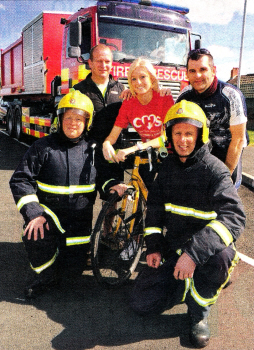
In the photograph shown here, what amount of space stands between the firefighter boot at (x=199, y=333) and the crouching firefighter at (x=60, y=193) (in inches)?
44.7

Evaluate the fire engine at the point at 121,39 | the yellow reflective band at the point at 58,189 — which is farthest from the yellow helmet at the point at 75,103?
the fire engine at the point at 121,39

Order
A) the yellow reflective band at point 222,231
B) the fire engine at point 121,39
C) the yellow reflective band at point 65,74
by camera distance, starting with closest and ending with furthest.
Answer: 1. the yellow reflective band at point 222,231
2. the fire engine at point 121,39
3. the yellow reflective band at point 65,74

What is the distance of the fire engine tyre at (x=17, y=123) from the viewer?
1188cm

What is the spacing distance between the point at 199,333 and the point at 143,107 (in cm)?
184

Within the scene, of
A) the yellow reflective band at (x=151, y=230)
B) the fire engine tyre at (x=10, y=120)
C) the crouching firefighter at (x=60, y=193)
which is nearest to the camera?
the yellow reflective band at (x=151, y=230)

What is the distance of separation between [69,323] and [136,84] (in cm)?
193

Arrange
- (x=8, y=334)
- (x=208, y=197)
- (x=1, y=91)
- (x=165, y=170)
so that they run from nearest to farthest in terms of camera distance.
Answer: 1. (x=8, y=334)
2. (x=208, y=197)
3. (x=165, y=170)
4. (x=1, y=91)

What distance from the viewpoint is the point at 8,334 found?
2408 millimetres

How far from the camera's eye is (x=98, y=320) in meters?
2.60

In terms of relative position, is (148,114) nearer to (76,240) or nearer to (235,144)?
(235,144)

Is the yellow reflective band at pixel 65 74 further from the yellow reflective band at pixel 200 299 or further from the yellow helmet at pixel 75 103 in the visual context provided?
the yellow reflective band at pixel 200 299

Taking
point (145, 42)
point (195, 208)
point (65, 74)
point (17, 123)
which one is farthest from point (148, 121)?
point (17, 123)

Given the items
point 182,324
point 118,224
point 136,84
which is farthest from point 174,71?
point 182,324

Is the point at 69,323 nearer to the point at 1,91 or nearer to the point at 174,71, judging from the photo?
the point at 174,71
